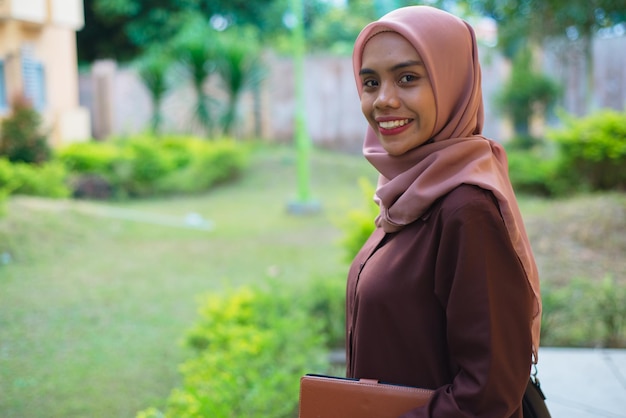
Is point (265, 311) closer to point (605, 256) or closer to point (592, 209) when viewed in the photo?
point (605, 256)

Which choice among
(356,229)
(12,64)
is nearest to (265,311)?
(356,229)

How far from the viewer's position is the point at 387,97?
1.49m

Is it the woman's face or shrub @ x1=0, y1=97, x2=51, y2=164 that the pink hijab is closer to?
the woman's face

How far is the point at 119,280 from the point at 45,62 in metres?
8.50

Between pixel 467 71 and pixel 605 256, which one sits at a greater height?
pixel 467 71

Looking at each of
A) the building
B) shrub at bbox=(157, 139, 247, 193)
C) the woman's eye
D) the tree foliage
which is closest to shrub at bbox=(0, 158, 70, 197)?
shrub at bbox=(157, 139, 247, 193)

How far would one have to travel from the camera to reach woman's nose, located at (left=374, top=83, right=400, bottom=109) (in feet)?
4.87

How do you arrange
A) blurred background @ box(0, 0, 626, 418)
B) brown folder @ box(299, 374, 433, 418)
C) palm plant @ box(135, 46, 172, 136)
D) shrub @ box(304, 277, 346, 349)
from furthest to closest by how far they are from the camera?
palm plant @ box(135, 46, 172, 136)
shrub @ box(304, 277, 346, 349)
blurred background @ box(0, 0, 626, 418)
brown folder @ box(299, 374, 433, 418)

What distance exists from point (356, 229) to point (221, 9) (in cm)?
1662

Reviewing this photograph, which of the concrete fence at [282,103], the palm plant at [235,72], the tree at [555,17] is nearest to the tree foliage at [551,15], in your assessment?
the tree at [555,17]

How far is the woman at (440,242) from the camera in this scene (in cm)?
134

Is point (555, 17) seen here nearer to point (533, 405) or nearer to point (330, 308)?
point (330, 308)

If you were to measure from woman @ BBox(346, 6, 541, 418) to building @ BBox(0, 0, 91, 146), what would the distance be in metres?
9.99

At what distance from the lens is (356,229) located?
4.75m
